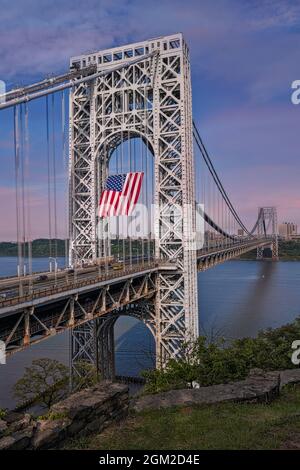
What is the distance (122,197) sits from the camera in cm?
2352

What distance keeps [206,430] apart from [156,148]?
74.5 feet

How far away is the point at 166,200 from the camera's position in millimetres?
28469

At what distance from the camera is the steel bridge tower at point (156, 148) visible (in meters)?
27.7

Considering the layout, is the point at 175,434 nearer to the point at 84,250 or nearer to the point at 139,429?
the point at 139,429

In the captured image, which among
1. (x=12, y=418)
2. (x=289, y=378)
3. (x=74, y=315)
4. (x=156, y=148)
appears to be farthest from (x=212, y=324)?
(x=12, y=418)

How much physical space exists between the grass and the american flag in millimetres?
15645

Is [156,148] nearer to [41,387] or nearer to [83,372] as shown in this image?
[83,372]

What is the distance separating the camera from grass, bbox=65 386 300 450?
6.85 metres

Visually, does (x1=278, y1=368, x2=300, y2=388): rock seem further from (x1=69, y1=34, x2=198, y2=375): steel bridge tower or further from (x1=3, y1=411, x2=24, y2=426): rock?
(x1=69, y1=34, x2=198, y2=375): steel bridge tower

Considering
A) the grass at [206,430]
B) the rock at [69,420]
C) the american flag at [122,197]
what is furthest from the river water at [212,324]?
the rock at [69,420]

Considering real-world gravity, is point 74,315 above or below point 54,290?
below

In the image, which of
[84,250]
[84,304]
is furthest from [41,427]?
[84,250]
